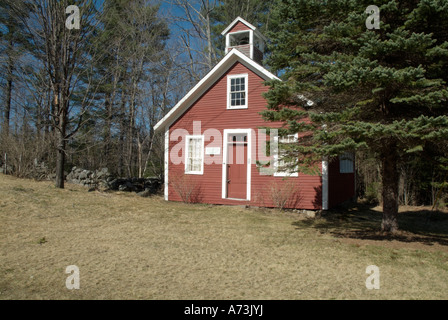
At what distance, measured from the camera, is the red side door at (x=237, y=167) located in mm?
11844

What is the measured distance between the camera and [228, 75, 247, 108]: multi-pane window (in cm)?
1194

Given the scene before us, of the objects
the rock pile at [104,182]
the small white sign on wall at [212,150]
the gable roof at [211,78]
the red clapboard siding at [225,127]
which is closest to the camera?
the red clapboard siding at [225,127]

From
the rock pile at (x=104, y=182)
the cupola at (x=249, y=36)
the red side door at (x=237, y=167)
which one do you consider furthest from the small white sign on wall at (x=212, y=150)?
the rock pile at (x=104, y=182)

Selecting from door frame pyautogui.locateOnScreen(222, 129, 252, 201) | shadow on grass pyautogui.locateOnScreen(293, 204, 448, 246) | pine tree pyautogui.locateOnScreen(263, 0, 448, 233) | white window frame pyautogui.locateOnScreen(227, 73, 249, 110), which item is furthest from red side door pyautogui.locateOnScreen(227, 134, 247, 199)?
pine tree pyautogui.locateOnScreen(263, 0, 448, 233)

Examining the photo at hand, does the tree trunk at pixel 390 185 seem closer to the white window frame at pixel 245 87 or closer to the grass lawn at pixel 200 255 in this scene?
the grass lawn at pixel 200 255

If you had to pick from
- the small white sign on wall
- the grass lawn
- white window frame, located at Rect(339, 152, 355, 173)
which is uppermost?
the small white sign on wall

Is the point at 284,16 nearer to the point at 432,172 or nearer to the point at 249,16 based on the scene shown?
the point at 432,172

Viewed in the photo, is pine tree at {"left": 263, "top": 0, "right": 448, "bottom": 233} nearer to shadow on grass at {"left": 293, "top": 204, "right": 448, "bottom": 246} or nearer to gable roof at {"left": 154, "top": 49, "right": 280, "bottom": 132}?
shadow on grass at {"left": 293, "top": 204, "right": 448, "bottom": 246}

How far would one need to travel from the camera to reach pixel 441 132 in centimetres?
491

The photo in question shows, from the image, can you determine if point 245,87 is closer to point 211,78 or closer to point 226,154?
point 211,78

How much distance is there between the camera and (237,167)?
11938mm

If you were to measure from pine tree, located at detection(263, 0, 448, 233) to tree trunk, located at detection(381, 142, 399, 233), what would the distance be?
0.07 feet

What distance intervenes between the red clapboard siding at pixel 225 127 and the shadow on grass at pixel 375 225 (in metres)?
1.21

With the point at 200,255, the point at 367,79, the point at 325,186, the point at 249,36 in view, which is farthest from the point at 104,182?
the point at 367,79
